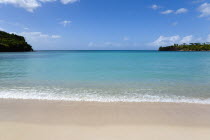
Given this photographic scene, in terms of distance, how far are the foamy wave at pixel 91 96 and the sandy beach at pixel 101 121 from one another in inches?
17.4

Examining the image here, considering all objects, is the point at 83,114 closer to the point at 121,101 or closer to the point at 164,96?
the point at 121,101

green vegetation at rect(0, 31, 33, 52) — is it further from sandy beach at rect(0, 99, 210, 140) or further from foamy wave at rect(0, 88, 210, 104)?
sandy beach at rect(0, 99, 210, 140)

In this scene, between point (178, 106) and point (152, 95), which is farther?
point (152, 95)

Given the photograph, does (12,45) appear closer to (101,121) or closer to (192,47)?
(101,121)

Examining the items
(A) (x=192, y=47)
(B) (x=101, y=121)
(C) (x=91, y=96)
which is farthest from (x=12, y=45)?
(A) (x=192, y=47)

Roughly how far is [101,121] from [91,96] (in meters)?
2.28

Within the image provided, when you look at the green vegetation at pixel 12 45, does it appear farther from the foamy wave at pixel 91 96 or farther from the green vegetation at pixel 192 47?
the green vegetation at pixel 192 47

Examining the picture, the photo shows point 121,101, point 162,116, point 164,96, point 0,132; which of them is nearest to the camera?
point 0,132

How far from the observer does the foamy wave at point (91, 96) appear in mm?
5801

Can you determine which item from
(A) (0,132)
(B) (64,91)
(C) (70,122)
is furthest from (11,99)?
(C) (70,122)

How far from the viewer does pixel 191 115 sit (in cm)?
446

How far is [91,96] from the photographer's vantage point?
20.6 feet

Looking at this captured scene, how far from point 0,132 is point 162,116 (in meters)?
4.36

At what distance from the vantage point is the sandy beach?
3.40 meters
